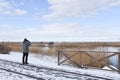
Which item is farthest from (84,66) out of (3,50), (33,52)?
(3,50)

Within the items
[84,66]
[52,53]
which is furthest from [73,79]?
[52,53]

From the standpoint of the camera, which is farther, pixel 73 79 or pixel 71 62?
pixel 71 62

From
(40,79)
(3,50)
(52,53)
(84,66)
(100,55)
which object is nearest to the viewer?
(40,79)

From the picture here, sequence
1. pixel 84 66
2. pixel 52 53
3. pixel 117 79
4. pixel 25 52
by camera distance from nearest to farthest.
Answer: pixel 117 79
pixel 84 66
pixel 25 52
pixel 52 53

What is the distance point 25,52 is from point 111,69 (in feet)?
27.0

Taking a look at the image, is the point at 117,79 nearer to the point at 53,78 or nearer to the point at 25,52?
the point at 53,78

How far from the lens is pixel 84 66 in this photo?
20953 millimetres

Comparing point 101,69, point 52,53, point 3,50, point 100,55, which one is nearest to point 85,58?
point 100,55

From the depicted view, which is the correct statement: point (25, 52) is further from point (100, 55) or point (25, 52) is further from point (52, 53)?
point (52, 53)

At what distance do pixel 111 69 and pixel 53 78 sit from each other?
17.6 ft

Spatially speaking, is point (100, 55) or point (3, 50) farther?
point (3, 50)

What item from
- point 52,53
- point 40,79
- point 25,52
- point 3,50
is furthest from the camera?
point 3,50

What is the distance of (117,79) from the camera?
587 inches

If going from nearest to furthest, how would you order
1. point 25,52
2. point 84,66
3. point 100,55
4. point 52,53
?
point 84,66, point 100,55, point 25,52, point 52,53
